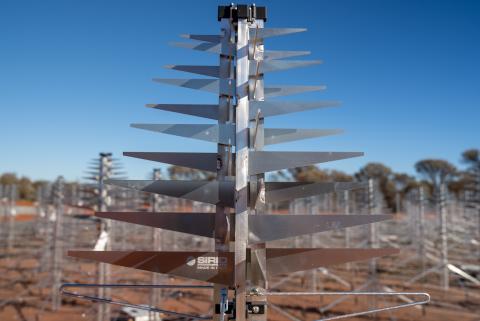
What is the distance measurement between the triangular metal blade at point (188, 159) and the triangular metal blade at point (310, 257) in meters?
0.71

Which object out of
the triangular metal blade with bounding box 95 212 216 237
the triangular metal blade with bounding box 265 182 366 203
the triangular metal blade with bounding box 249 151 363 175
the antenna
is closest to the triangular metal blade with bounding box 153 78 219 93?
the antenna

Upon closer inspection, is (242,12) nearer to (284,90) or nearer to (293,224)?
(284,90)

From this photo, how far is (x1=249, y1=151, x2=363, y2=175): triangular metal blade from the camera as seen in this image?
8.61 ft

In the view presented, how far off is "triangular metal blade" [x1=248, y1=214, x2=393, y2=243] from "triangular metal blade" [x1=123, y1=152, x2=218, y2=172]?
464 millimetres

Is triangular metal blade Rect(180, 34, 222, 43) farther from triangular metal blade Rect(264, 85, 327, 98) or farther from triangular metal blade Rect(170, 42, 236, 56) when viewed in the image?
triangular metal blade Rect(264, 85, 327, 98)

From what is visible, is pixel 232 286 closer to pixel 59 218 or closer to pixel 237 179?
pixel 237 179

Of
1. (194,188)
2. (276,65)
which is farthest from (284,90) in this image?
(194,188)

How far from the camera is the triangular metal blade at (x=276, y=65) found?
116 inches

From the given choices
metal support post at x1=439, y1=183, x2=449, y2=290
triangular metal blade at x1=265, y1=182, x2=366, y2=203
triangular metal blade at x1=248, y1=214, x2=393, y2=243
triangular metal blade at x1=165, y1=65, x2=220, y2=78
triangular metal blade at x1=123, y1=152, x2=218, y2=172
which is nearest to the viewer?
triangular metal blade at x1=248, y1=214, x2=393, y2=243

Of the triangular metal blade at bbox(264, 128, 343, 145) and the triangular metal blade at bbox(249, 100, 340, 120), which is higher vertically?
the triangular metal blade at bbox(249, 100, 340, 120)

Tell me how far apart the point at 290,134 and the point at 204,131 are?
0.65 meters


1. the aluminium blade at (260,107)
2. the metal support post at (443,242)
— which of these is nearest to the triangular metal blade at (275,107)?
the aluminium blade at (260,107)

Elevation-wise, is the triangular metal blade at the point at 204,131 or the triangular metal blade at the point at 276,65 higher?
the triangular metal blade at the point at 276,65

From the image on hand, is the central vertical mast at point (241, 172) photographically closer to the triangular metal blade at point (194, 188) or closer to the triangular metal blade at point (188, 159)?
the triangular metal blade at point (194, 188)
